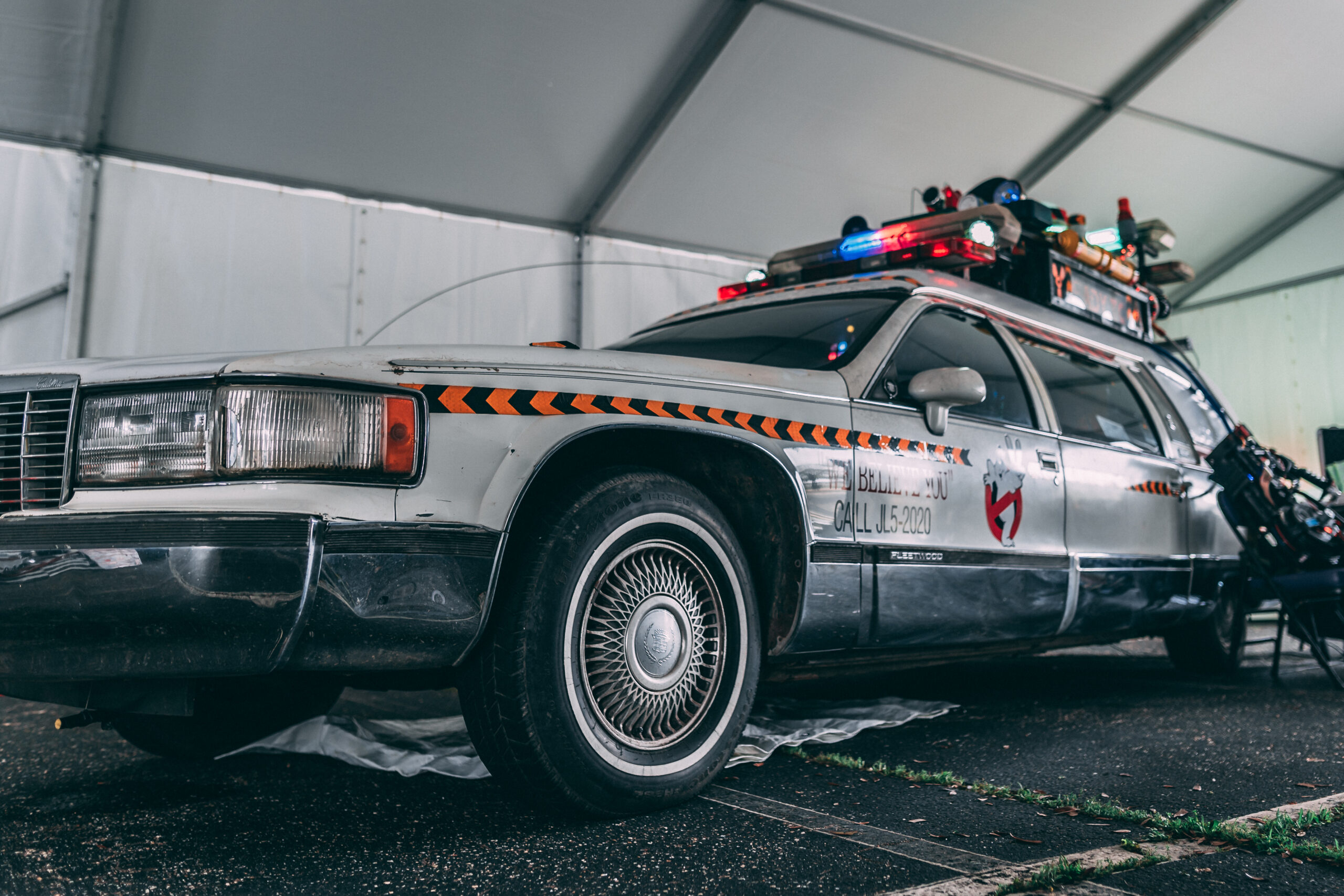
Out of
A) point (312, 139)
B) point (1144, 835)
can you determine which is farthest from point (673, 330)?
point (312, 139)

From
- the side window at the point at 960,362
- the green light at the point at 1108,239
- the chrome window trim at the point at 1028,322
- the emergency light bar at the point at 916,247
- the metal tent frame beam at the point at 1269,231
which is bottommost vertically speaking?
the side window at the point at 960,362

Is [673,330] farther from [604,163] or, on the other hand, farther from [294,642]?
[604,163]

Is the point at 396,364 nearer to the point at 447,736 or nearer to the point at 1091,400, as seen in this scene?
the point at 447,736

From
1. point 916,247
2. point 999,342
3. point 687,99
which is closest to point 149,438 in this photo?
point 999,342

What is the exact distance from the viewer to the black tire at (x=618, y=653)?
195 cm

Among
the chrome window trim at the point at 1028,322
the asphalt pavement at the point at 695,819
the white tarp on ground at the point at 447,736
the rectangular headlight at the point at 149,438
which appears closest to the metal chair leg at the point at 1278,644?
the asphalt pavement at the point at 695,819

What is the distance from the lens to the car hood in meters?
1.91

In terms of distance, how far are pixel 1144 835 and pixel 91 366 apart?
2.52 meters

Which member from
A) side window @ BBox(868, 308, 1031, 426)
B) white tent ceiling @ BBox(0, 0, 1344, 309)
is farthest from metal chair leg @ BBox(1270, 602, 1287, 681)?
white tent ceiling @ BBox(0, 0, 1344, 309)

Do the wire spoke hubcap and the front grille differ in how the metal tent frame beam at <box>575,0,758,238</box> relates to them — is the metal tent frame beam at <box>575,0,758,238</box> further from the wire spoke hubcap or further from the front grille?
the front grille

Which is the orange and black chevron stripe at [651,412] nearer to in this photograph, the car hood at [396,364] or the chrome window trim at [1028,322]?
the car hood at [396,364]

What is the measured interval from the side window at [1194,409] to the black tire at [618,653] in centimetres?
321

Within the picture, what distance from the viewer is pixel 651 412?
2.24 m

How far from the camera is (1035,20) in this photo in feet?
24.0
